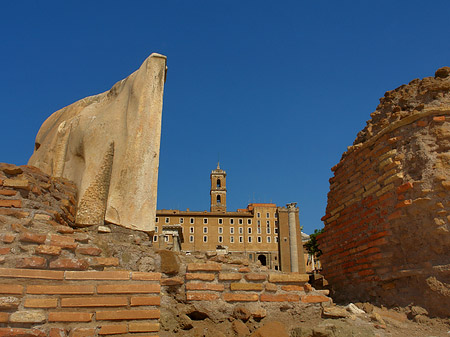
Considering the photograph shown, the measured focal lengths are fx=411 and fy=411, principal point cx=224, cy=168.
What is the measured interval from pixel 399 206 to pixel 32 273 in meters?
4.07

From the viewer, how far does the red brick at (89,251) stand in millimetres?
3727

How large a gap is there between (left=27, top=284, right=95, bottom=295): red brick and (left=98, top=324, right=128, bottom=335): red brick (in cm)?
32

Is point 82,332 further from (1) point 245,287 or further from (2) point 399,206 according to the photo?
(2) point 399,206

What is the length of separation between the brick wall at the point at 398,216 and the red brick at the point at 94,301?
127 inches

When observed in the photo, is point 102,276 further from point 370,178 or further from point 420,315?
point 370,178

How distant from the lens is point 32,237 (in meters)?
3.57

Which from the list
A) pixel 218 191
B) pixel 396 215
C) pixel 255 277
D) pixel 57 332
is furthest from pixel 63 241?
pixel 218 191

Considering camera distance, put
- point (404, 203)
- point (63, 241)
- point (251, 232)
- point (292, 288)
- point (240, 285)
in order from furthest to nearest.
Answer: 1. point (251, 232)
2. point (404, 203)
3. point (292, 288)
4. point (240, 285)
5. point (63, 241)

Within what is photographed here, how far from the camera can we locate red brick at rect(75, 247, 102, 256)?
373 cm

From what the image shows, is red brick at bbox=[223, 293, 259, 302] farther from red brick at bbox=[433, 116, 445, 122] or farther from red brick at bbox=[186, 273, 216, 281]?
red brick at bbox=[433, 116, 445, 122]

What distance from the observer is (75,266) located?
11.7ft

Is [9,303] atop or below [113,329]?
atop

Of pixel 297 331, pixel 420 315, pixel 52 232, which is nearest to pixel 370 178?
pixel 420 315

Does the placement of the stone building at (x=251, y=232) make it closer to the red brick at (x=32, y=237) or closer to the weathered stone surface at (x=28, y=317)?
the red brick at (x=32, y=237)
